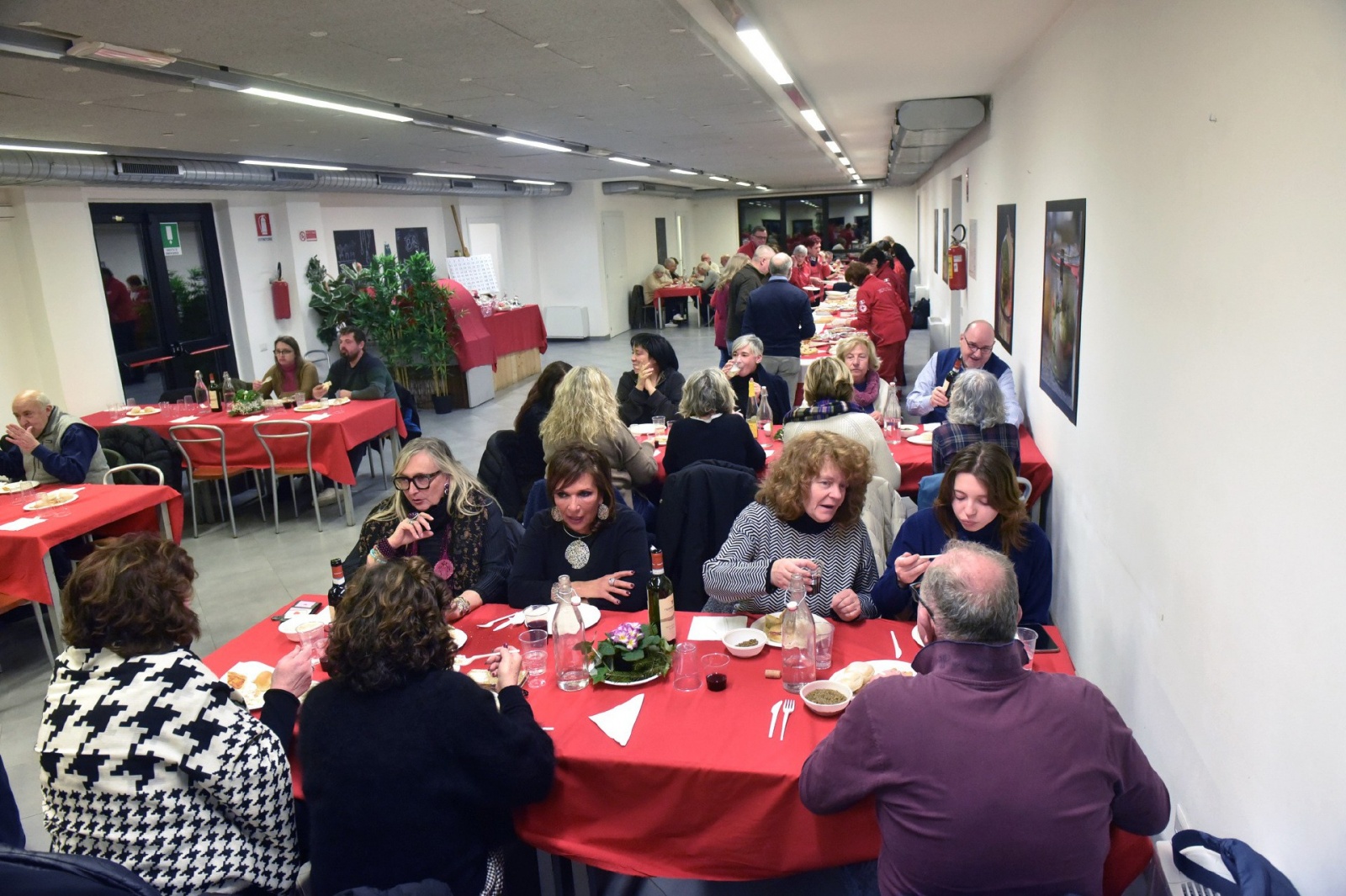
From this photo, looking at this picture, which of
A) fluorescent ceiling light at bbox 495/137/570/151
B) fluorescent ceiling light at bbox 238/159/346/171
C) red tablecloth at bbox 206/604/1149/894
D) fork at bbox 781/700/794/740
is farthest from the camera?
fluorescent ceiling light at bbox 238/159/346/171

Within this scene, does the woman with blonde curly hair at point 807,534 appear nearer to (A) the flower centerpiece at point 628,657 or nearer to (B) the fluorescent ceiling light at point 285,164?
(A) the flower centerpiece at point 628,657

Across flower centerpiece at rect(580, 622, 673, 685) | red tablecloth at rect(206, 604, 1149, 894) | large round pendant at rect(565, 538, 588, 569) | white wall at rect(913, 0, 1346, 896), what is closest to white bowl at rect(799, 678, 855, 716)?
red tablecloth at rect(206, 604, 1149, 894)

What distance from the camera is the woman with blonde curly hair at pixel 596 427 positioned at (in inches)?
173

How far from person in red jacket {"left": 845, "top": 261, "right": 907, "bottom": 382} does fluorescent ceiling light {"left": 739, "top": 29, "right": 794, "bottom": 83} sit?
11.4 ft

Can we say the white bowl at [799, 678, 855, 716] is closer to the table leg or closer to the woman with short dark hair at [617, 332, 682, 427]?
the woman with short dark hair at [617, 332, 682, 427]

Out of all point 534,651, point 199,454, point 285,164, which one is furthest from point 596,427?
point 285,164

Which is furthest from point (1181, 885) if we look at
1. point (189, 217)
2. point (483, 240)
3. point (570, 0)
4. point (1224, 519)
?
point (483, 240)

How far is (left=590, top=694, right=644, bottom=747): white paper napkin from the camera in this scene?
2.28m

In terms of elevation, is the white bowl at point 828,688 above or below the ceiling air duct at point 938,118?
below

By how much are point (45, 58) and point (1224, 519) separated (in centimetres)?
456

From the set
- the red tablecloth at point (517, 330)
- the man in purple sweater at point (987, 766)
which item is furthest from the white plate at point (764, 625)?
the red tablecloth at point (517, 330)

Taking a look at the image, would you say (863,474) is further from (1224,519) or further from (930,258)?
(930,258)

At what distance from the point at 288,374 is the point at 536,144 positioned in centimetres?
319

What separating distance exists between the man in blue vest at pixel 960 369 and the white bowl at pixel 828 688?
3208 millimetres
